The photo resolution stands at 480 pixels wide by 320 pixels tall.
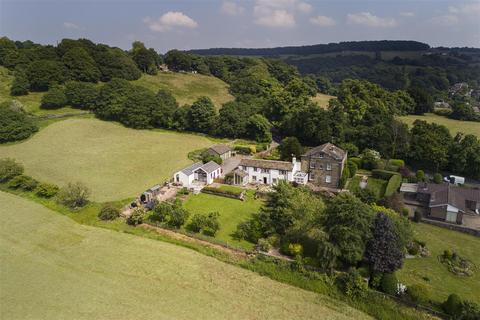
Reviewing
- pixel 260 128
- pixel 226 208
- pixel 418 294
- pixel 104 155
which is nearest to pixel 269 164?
pixel 226 208

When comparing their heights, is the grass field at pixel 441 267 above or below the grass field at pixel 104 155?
below

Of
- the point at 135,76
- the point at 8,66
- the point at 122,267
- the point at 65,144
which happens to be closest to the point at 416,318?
the point at 122,267

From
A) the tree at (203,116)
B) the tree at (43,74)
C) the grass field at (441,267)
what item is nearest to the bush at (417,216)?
the grass field at (441,267)

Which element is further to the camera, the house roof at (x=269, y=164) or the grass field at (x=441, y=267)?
the house roof at (x=269, y=164)

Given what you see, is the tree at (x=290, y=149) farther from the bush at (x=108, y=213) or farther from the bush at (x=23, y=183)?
the bush at (x=23, y=183)

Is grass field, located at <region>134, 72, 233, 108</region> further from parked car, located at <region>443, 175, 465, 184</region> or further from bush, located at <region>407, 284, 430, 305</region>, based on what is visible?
bush, located at <region>407, 284, 430, 305</region>

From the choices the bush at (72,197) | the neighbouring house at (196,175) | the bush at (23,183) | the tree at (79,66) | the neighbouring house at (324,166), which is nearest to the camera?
the bush at (72,197)

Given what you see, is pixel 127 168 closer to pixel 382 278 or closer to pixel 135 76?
pixel 382 278
